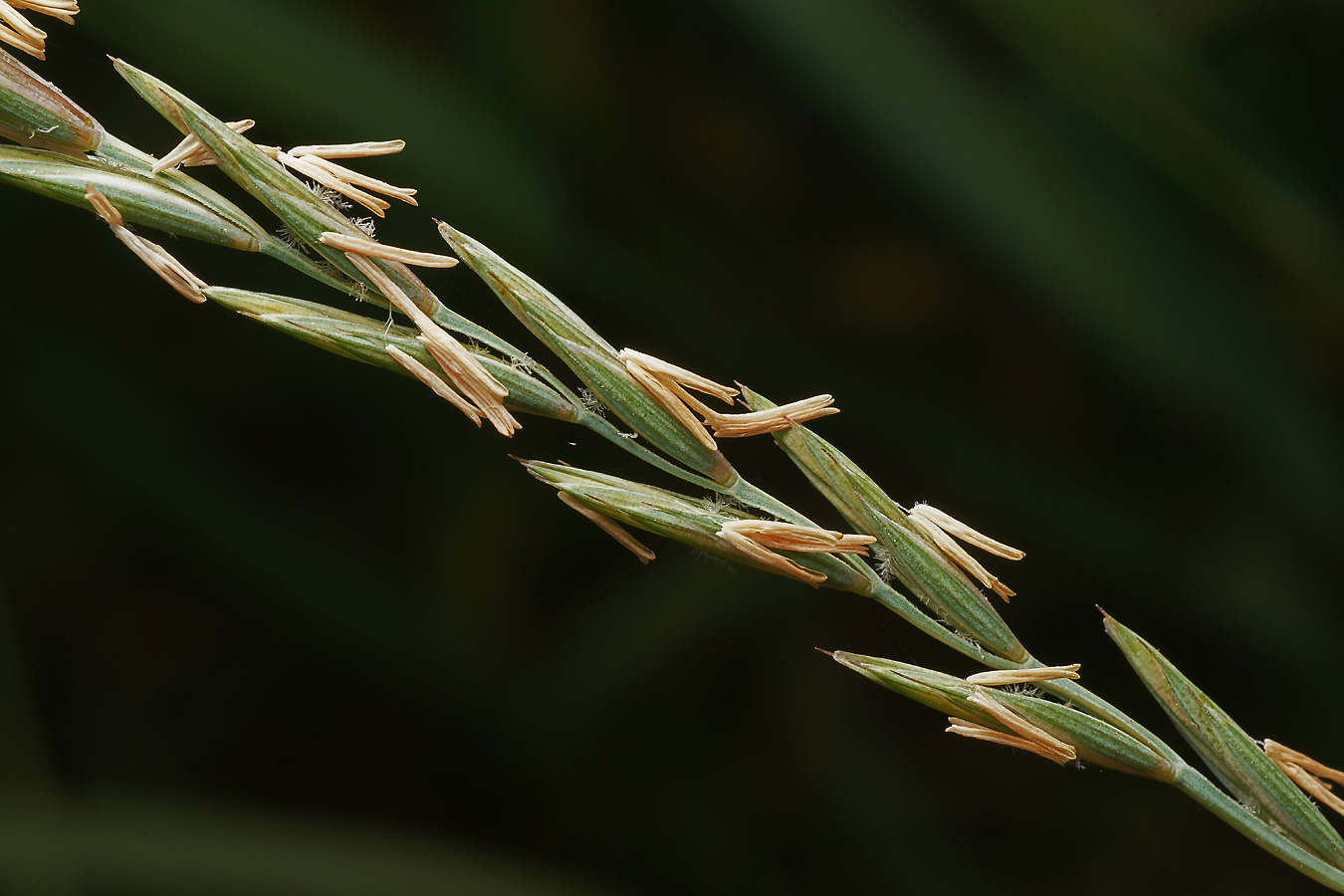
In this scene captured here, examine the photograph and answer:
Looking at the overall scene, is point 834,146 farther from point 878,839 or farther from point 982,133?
point 878,839

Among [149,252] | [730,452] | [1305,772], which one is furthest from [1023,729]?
[730,452]

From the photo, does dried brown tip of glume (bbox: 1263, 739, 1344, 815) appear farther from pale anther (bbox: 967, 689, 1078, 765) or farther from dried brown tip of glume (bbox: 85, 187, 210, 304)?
dried brown tip of glume (bbox: 85, 187, 210, 304)

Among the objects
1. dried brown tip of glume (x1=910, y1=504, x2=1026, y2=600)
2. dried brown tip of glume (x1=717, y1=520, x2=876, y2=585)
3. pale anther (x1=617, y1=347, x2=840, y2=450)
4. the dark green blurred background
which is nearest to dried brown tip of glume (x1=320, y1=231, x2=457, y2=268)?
pale anther (x1=617, y1=347, x2=840, y2=450)

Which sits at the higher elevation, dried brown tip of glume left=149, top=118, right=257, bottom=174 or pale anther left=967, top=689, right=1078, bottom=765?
dried brown tip of glume left=149, top=118, right=257, bottom=174

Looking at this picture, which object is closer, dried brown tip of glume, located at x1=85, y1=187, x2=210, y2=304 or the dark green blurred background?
dried brown tip of glume, located at x1=85, y1=187, x2=210, y2=304

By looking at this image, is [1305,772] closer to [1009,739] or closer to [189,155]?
[1009,739]

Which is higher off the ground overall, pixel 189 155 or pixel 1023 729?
pixel 189 155

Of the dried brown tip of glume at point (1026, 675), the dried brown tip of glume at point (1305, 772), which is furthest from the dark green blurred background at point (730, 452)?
the dried brown tip of glume at point (1026, 675)
